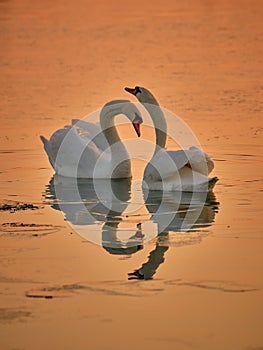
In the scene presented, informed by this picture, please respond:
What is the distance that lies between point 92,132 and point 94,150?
85 cm

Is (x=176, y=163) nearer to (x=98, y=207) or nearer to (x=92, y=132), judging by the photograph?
(x=98, y=207)

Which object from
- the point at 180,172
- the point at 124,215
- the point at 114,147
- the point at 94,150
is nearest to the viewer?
the point at 124,215

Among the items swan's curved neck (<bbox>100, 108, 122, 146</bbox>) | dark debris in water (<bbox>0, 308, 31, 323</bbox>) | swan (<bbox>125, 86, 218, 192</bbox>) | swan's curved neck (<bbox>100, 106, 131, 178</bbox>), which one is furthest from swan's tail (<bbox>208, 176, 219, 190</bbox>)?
dark debris in water (<bbox>0, 308, 31, 323</bbox>)

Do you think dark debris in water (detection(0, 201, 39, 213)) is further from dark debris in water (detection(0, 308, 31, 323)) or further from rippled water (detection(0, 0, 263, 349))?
dark debris in water (detection(0, 308, 31, 323))

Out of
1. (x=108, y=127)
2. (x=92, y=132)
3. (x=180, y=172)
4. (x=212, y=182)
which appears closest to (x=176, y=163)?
(x=180, y=172)

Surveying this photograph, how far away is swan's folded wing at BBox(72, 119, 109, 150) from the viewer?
13352 mm

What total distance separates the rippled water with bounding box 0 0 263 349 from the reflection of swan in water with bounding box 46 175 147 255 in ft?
0.07

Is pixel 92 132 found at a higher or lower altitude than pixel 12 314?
higher

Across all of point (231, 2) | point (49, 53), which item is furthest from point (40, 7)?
point (49, 53)

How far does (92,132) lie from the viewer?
13.6m

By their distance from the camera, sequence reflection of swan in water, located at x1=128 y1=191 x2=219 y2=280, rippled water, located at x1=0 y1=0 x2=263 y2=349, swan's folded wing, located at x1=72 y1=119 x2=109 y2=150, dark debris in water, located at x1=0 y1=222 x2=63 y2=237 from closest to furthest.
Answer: rippled water, located at x1=0 y1=0 x2=263 y2=349 → reflection of swan in water, located at x1=128 y1=191 x2=219 y2=280 → dark debris in water, located at x1=0 y1=222 x2=63 y2=237 → swan's folded wing, located at x1=72 y1=119 x2=109 y2=150

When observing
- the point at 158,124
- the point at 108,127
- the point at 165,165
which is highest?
the point at 158,124

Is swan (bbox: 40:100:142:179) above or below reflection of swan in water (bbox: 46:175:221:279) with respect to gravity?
above

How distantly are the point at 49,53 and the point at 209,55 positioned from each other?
3.43 metres
